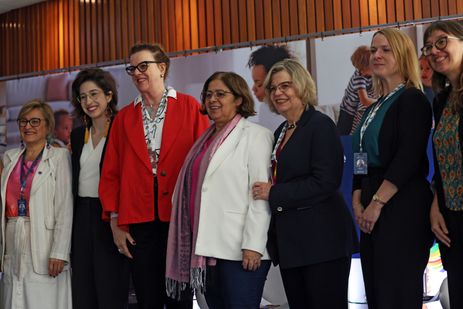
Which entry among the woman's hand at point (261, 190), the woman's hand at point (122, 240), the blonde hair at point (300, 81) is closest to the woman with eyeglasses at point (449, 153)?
the blonde hair at point (300, 81)

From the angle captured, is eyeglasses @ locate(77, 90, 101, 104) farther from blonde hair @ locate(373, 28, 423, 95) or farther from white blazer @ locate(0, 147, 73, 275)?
blonde hair @ locate(373, 28, 423, 95)

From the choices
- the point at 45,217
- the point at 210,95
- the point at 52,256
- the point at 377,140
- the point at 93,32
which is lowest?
the point at 52,256

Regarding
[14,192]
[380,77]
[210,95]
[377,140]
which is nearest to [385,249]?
[377,140]

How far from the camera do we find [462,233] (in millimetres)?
2139

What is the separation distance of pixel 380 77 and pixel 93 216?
1.71 m

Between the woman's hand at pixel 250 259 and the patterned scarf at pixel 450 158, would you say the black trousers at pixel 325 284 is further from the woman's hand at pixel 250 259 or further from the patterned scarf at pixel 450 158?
the patterned scarf at pixel 450 158

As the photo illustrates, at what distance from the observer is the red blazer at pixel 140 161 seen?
289 centimetres

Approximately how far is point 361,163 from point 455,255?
52 cm

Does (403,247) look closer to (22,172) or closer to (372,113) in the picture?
(372,113)

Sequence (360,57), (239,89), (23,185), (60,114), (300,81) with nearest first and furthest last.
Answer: (300,81), (239,89), (23,185), (360,57), (60,114)

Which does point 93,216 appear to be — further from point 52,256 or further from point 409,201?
point 409,201

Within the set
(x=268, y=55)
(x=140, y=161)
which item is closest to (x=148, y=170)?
(x=140, y=161)

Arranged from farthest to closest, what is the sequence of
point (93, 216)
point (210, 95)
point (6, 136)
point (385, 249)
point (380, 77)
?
point (6, 136) < point (93, 216) < point (210, 95) < point (380, 77) < point (385, 249)

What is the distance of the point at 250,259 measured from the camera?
2490mm
